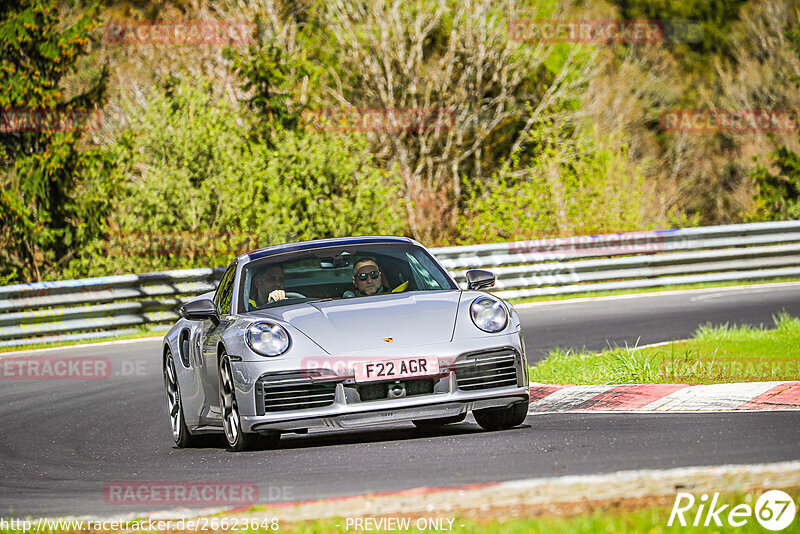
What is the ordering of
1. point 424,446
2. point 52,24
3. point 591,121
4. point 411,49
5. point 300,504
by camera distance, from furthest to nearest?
point 591,121, point 411,49, point 52,24, point 424,446, point 300,504

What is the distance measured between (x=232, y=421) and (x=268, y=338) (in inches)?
26.8

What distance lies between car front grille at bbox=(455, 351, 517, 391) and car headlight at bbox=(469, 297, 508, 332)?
180 mm

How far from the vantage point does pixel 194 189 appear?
80.7 feet

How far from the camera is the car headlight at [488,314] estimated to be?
26.5ft

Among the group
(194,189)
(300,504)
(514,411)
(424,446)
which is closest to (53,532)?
(300,504)

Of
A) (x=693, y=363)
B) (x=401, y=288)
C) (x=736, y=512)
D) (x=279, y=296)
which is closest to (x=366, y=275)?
(x=401, y=288)

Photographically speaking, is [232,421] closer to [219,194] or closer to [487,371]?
[487,371]

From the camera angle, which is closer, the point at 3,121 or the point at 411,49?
the point at 3,121

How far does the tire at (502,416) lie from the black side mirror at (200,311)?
1864 mm

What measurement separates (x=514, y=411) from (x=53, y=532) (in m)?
3.47

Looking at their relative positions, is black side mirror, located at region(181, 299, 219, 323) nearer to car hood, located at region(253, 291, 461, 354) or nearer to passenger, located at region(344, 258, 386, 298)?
car hood, located at region(253, 291, 461, 354)

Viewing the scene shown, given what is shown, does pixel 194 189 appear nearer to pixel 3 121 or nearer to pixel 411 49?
pixel 3 121

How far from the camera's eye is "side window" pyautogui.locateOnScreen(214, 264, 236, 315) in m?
9.04

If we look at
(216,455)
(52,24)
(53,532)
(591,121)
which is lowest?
(591,121)
